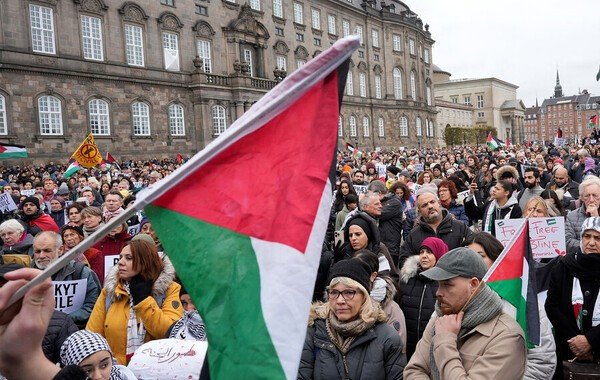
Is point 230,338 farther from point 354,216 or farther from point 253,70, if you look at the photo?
point 253,70

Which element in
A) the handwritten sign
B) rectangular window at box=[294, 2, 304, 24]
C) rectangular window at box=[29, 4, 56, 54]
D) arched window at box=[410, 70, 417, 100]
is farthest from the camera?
arched window at box=[410, 70, 417, 100]

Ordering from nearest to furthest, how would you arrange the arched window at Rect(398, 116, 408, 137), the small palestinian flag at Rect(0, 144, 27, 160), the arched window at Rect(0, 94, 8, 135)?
the small palestinian flag at Rect(0, 144, 27, 160), the arched window at Rect(0, 94, 8, 135), the arched window at Rect(398, 116, 408, 137)

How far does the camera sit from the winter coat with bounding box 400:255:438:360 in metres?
4.41

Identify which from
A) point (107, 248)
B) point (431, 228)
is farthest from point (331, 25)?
point (107, 248)

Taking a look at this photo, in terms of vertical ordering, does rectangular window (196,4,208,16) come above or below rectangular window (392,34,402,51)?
below

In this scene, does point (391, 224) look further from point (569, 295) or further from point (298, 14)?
point (298, 14)

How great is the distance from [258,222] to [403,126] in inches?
2345

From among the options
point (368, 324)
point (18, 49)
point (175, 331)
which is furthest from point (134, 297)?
point (18, 49)

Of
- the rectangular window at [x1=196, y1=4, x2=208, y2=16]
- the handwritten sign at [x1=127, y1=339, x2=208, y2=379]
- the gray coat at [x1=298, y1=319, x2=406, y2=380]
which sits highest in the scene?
the rectangular window at [x1=196, y1=4, x2=208, y2=16]

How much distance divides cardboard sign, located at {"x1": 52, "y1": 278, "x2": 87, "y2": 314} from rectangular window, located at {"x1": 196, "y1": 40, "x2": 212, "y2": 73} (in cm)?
3355

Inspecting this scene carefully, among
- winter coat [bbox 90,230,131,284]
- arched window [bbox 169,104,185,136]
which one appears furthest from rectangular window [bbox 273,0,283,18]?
winter coat [bbox 90,230,131,284]

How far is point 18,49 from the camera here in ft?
88.4

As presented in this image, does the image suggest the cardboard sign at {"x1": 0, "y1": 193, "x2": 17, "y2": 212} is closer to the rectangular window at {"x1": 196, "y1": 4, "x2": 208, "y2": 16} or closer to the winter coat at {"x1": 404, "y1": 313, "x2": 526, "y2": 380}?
the winter coat at {"x1": 404, "y1": 313, "x2": 526, "y2": 380}

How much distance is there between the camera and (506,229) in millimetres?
5750
